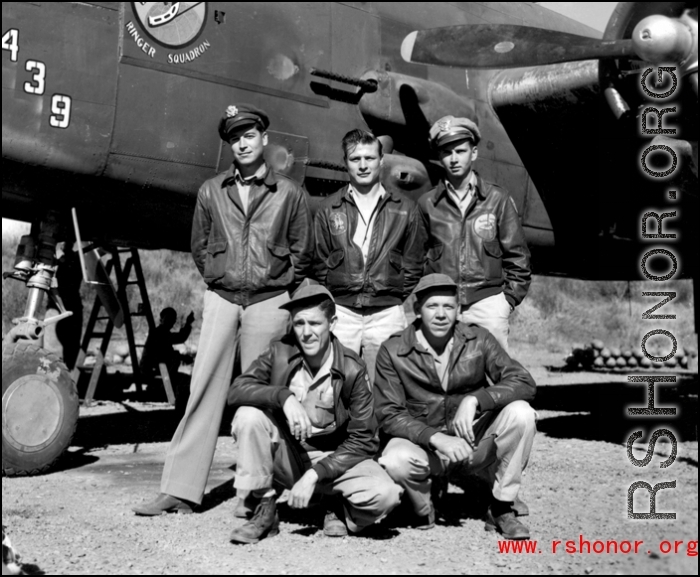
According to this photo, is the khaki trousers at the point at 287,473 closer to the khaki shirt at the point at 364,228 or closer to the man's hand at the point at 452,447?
the man's hand at the point at 452,447

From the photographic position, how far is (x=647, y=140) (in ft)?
22.1

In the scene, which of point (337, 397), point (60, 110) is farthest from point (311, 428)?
point (60, 110)

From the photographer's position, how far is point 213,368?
421 centimetres

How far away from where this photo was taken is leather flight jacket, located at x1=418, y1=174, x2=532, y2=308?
4.43 meters

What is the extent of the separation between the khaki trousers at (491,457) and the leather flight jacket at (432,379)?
0.34 feet

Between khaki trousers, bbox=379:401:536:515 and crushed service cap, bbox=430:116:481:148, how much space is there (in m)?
1.54

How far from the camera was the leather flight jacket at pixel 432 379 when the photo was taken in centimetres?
391

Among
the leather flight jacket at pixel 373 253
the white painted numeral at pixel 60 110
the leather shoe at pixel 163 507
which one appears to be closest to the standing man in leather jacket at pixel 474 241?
the leather flight jacket at pixel 373 253

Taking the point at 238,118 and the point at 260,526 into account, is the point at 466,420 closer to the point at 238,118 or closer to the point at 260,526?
the point at 260,526

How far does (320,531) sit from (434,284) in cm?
130

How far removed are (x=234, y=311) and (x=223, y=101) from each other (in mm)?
1905

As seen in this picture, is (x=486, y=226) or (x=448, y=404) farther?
(x=486, y=226)

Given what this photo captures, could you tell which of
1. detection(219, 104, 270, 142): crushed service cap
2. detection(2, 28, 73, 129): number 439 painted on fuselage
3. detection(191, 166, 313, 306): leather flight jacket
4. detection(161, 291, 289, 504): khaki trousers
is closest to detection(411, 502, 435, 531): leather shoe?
detection(161, 291, 289, 504): khaki trousers

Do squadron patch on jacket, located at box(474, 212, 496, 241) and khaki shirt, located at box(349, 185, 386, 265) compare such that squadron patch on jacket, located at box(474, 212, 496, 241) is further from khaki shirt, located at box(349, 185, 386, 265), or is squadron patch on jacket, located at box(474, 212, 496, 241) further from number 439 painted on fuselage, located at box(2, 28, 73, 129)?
number 439 painted on fuselage, located at box(2, 28, 73, 129)
